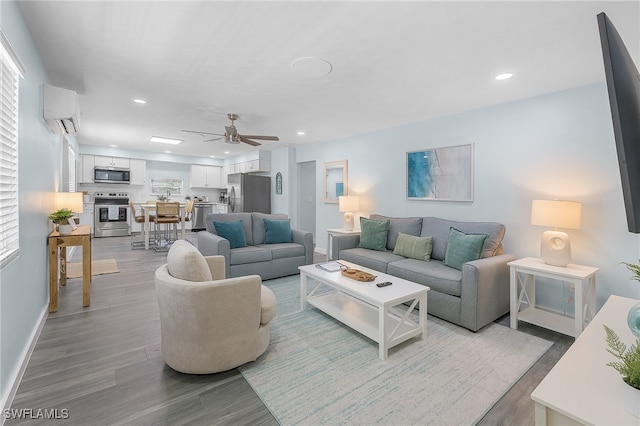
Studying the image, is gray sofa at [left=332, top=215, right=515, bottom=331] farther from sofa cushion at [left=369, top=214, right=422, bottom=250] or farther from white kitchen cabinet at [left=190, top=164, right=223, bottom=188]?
white kitchen cabinet at [left=190, top=164, right=223, bottom=188]

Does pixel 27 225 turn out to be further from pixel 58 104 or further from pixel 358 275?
pixel 358 275

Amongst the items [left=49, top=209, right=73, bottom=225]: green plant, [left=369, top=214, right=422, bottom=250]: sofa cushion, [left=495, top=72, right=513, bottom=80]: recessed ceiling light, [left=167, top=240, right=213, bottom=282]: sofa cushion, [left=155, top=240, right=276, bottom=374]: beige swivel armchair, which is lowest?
[left=155, top=240, right=276, bottom=374]: beige swivel armchair

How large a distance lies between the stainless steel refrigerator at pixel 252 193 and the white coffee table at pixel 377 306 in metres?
4.26

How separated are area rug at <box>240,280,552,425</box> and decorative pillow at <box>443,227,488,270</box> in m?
0.65

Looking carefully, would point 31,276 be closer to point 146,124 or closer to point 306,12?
point 306,12

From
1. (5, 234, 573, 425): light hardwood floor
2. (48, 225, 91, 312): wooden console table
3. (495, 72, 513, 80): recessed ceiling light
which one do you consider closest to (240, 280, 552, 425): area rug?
(5, 234, 573, 425): light hardwood floor

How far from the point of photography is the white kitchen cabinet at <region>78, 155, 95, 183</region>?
23.4 feet

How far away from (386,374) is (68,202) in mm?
3877

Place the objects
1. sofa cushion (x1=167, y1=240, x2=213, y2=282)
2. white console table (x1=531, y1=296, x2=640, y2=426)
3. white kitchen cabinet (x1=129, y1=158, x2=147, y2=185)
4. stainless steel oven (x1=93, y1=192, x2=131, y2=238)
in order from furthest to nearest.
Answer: white kitchen cabinet (x1=129, y1=158, x2=147, y2=185) → stainless steel oven (x1=93, y1=192, x2=131, y2=238) → sofa cushion (x1=167, y1=240, x2=213, y2=282) → white console table (x1=531, y1=296, x2=640, y2=426)

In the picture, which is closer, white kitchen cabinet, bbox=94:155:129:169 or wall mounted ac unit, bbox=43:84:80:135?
wall mounted ac unit, bbox=43:84:80:135

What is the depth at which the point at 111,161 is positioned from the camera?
754 centimetres

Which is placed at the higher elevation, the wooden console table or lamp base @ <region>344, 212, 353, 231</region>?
lamp base @ <region>344, 212, 353, 231</region>

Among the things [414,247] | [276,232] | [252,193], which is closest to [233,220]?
[276,232]

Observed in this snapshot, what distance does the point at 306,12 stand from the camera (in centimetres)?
179
